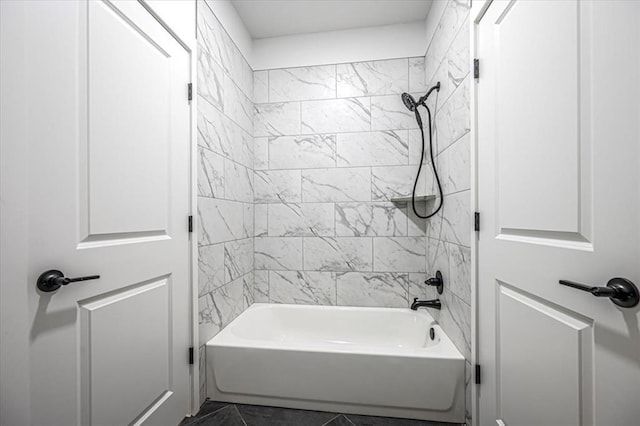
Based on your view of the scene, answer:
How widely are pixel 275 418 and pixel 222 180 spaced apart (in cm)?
147

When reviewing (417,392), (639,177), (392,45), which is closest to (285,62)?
(392,45)

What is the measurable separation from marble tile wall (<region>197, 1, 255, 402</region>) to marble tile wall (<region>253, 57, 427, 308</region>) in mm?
179

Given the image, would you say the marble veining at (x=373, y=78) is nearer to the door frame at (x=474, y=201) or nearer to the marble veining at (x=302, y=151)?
the marble veining at (x=302, y=151)


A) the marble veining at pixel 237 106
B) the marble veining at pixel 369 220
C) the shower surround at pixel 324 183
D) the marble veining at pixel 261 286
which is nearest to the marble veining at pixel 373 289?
the shower surround at pixel 324 183

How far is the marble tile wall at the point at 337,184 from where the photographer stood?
2318 mm

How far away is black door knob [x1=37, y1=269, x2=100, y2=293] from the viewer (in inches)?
33.8

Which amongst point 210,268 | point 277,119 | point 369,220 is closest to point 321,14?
point 277,119

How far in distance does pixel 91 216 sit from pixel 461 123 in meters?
1.73

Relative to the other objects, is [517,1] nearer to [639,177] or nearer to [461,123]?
[461,123]

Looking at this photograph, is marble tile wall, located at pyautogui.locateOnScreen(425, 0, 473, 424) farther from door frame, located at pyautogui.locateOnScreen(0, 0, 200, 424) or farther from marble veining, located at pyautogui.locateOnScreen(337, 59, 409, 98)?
door frame, located at pyautogui.locateOnScreen(0, 0, 200, 424)

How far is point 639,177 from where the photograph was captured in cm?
64

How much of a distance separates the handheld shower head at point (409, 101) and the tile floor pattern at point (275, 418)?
2061 mm

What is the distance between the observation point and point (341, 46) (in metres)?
2.39

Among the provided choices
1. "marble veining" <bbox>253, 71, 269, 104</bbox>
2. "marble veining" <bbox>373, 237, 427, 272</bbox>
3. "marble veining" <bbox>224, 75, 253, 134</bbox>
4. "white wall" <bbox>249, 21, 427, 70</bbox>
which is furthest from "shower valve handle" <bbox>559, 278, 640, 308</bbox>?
"marble veining" <bbox>253, 71, 269, 104</bbox>
